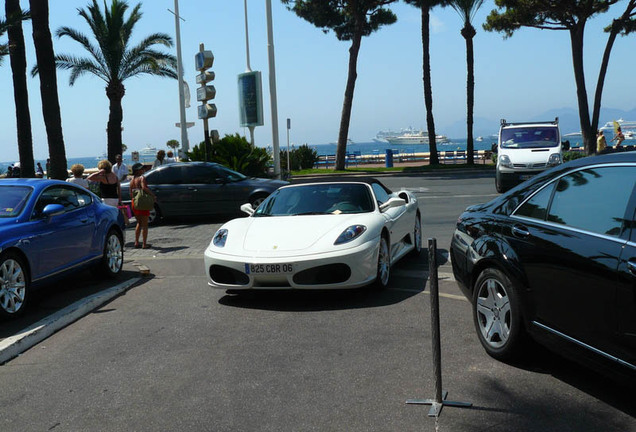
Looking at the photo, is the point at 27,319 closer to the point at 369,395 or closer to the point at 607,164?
the point at 369,395

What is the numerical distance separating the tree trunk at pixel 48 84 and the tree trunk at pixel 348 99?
17.3 metres

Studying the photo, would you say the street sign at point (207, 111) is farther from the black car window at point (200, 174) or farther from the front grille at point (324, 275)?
the front grille at point (324, 275)

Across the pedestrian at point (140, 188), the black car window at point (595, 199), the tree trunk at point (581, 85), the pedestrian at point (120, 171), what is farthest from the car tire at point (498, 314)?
the tree trunk at point (581, 85)

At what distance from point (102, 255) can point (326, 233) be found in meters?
3.21

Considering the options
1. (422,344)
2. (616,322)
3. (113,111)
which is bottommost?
(422,344)

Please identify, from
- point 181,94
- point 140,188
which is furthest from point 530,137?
point 181,94

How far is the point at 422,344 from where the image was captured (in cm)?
527

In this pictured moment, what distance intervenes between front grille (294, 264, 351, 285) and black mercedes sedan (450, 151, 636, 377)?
1650mm

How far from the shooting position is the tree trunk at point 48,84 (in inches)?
658

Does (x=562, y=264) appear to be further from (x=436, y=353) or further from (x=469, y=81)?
(x=469, y=81)

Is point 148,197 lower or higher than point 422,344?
higher

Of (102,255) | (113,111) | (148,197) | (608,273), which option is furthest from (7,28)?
(608,273)

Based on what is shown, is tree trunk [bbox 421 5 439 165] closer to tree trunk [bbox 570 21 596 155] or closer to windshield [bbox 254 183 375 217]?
tree trunk [bbox 570 21 596 155]

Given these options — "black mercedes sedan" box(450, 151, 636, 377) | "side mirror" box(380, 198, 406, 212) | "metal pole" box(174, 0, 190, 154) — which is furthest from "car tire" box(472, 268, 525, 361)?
"metal pole" box(174, 0, 190, 154)
